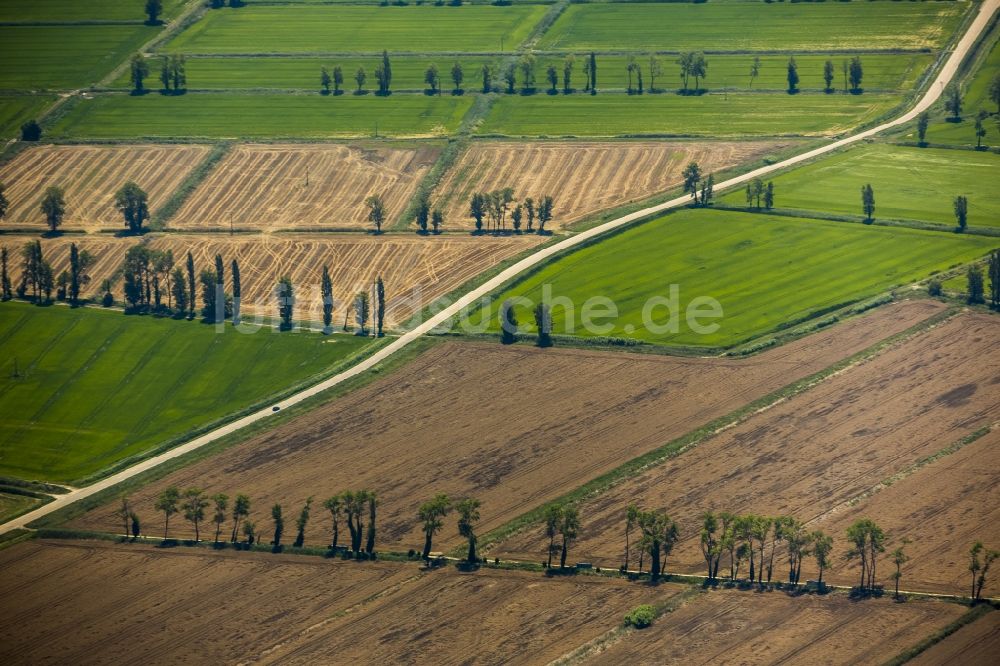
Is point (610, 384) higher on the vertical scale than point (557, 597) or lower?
higher

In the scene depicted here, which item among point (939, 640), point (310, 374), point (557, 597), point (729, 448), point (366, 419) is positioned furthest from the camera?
point (310, 374)

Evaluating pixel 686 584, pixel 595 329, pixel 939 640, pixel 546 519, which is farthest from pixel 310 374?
pixel 939 640

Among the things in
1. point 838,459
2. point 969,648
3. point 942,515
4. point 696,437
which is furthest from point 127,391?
point 969,648

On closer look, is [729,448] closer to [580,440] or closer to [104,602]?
[580,440]

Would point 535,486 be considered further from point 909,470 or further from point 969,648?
point 969,648

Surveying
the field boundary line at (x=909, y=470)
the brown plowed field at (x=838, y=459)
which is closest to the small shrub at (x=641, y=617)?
the brown plowed field at (x=838, y=459)

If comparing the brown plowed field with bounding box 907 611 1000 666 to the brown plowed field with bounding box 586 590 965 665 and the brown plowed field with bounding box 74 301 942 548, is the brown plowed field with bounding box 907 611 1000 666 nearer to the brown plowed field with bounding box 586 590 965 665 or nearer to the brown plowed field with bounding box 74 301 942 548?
the brown plowed field with bounding box 586 590 965 665

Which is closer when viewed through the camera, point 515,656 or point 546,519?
point 515,656
